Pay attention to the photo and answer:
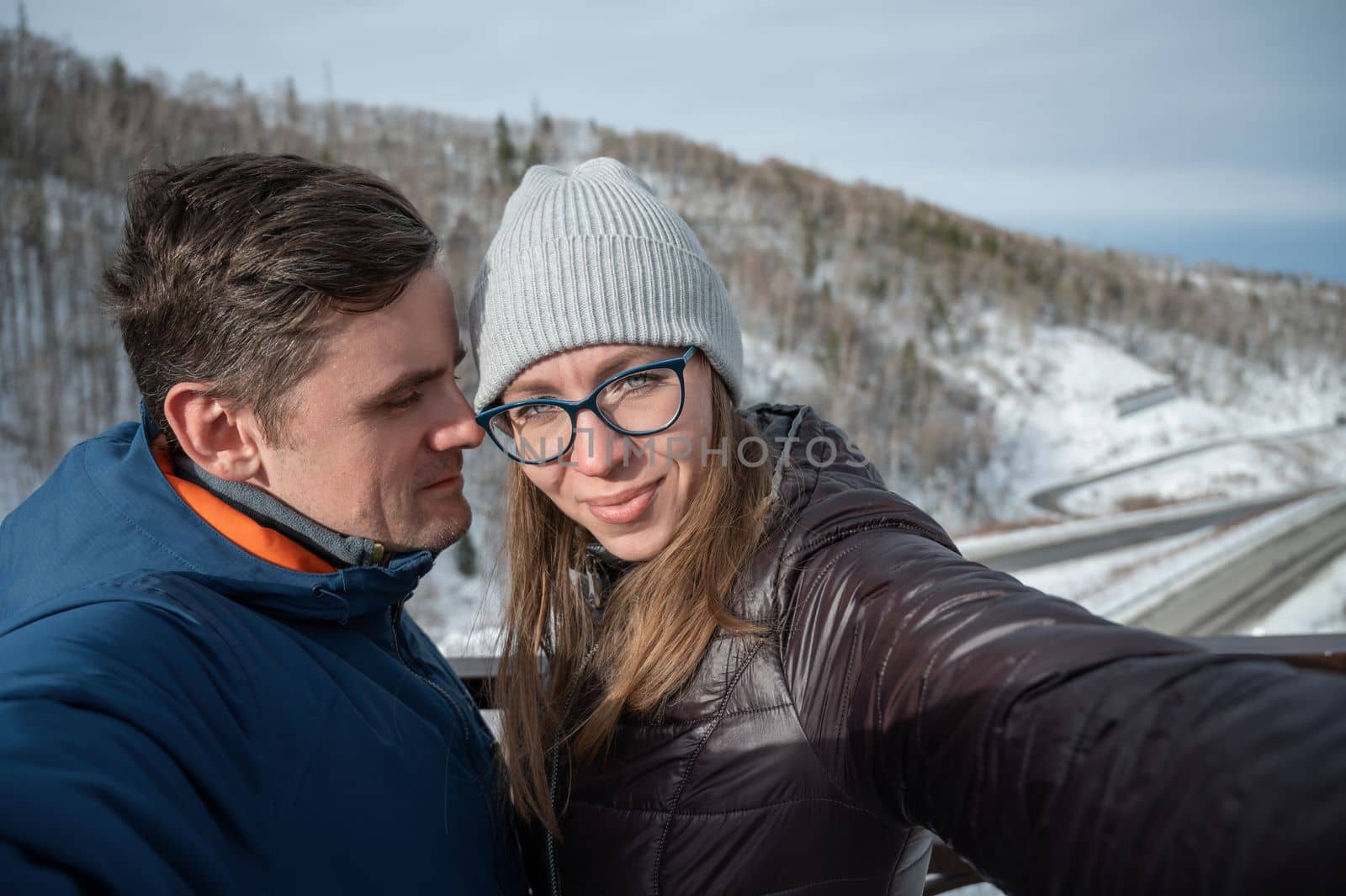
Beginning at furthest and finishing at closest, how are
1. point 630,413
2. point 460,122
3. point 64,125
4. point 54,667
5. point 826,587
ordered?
point 460,122 < point 64,125 < point 630,413 < point 826,587 < point 54,667

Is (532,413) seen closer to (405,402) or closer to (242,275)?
(405,402)

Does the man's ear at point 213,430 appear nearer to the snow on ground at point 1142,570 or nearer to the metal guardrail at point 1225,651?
the metal guardrail at point 1225,651

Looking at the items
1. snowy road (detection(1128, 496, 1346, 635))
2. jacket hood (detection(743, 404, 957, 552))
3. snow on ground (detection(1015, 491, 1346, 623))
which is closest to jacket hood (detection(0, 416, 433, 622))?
jacket hood (detection(743, 404, 957, 552))

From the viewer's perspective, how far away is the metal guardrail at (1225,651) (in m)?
1.76

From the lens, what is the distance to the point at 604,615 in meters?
1.58

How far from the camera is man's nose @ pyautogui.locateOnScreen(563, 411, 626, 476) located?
1457 mm

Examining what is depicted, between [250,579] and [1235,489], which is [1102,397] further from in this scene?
[250,579]

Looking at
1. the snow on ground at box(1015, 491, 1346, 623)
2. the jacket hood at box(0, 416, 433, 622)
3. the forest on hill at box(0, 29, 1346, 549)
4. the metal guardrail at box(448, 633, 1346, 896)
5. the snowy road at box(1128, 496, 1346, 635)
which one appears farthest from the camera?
the forest on hill at box(0, 29, 1346, 549)

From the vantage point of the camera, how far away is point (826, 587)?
1151 millimetres

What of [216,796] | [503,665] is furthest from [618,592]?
[216,796]

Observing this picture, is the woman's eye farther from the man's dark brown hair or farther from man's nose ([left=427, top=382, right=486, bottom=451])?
the man's dark brown hair

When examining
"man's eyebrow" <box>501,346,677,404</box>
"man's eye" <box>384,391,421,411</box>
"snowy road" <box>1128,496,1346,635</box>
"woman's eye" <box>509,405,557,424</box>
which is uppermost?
"man's eyebrow" <box>501,346,677,404</box>

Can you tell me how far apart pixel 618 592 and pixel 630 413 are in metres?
0.40

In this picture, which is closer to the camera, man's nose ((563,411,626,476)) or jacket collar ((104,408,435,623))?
jacket collar ((104,408,435,623))
